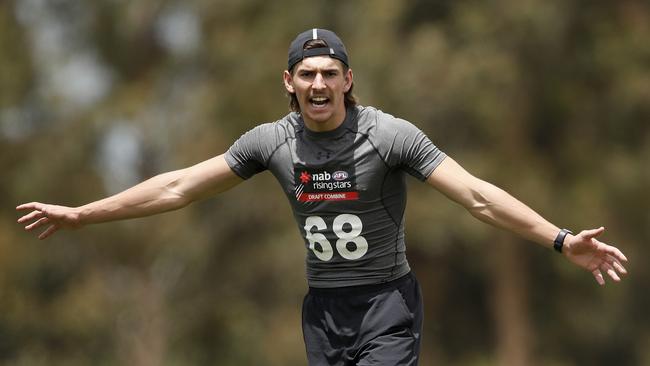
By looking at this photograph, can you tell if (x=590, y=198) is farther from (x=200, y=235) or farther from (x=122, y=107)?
(x=122, y=107)

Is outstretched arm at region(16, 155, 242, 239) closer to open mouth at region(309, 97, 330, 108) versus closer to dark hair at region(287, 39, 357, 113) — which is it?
dark hair at region(287, 39, 357, 113)

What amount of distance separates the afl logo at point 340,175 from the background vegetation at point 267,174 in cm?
1719

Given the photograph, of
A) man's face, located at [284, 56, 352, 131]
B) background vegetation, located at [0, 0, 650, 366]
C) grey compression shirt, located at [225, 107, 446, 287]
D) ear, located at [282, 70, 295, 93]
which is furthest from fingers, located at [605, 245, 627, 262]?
background vegetation, located at [0, 0, 650, 366]

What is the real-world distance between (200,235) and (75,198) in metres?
2.82

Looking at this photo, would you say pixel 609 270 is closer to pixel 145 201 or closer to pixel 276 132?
pixel 276 132

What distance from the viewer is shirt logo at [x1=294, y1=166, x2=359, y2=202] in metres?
7.08

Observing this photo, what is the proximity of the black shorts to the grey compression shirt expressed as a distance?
8cm

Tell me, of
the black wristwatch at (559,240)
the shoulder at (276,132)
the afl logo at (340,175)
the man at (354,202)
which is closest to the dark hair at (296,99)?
the man at (354,202)

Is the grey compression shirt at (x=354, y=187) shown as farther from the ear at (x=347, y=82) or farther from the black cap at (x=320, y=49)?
the black cap at (x=320, y=49)

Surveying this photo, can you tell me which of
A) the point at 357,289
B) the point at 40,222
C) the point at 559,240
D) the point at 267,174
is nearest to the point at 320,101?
the point at 357,289

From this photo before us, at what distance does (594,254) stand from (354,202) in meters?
1.34

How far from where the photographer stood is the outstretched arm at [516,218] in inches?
269

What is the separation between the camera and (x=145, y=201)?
752 cm

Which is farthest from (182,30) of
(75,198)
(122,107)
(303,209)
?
(303,209)
